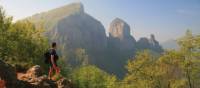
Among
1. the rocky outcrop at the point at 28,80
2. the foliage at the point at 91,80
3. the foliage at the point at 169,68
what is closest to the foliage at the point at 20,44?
the foliage at the point at 91,80

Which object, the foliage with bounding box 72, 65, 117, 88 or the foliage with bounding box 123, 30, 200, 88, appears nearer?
the foliage with bounding box 123, 30, 200, 88

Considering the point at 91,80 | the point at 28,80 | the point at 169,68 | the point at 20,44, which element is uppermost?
the point at 20,44

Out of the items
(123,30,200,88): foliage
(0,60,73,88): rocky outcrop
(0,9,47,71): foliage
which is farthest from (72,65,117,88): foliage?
(0,60,73,88): rocky outcrop

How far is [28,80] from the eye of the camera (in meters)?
24.2

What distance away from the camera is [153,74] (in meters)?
64.6

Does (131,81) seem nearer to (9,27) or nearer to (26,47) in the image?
(26,47)

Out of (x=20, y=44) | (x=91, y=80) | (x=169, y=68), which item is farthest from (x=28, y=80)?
(x=91, y=80)

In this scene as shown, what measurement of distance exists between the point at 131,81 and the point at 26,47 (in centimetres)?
2074

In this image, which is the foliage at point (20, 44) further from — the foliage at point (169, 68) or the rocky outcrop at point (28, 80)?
the rocky outcrop at point (28, 80)

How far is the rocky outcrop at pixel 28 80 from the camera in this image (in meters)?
21.3

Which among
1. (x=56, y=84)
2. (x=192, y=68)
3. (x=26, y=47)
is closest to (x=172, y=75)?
(x=192, y=68)

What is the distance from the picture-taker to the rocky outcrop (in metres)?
21.3

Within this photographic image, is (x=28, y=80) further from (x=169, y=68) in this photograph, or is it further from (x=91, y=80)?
(x=91, y=80)

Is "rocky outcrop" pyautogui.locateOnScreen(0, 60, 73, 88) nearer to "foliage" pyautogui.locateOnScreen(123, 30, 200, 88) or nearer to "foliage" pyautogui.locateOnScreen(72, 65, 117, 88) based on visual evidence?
"foliage" pyautogui.locateOnScreen(123, 30, 200, 88)
